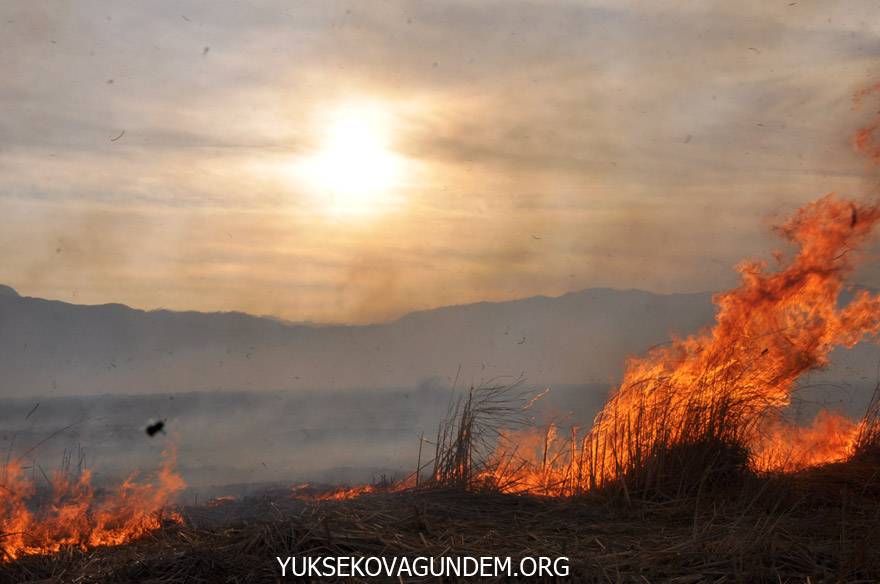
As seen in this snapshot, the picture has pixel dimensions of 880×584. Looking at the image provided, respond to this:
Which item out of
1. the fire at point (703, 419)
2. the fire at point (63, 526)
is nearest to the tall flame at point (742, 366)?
the fire at point (703, 419)

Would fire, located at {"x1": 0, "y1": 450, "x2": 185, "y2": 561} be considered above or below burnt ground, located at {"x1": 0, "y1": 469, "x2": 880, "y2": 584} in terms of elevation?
above

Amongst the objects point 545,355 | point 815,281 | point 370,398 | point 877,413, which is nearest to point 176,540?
point 877,413

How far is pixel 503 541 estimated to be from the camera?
16.8 ft

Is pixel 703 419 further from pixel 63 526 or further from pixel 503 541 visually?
pixel 63 526

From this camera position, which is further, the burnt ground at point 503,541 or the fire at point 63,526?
the fire at point 63,526

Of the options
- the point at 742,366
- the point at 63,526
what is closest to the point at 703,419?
the point at 742,366

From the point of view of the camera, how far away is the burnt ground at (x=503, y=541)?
4523 mm

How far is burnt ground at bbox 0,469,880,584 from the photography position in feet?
14.8

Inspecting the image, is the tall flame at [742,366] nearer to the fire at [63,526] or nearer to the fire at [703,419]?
the fire at [703,419]

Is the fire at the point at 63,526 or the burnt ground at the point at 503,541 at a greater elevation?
the fire at the point at 63,526

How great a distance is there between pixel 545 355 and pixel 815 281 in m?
63.4

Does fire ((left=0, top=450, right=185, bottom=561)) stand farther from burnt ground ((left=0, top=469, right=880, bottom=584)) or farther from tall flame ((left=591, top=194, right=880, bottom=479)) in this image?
tall flame ((left=591, top=194, right=880, bottom=479))

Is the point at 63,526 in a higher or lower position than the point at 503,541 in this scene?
higher

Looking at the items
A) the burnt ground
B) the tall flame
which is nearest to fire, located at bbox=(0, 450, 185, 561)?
the burnt ground
